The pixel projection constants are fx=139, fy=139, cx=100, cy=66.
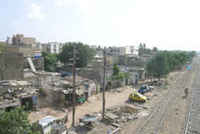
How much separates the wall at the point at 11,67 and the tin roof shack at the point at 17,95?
5.20 metres

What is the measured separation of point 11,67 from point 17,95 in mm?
8592

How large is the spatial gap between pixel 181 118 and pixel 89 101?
10.9m

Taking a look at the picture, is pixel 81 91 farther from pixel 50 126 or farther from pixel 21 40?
pixel 21 40

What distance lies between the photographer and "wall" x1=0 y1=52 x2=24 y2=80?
20.9 meters

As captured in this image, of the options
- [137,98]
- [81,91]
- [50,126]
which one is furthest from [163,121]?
[50,126]

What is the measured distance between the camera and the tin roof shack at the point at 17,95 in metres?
13.7

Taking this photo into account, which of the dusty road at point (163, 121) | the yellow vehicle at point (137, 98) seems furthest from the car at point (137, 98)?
the dusty road at point (163, 121)

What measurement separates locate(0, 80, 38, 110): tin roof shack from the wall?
17.0 ft

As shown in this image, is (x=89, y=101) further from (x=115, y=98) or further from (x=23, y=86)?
(x=23, y=86)

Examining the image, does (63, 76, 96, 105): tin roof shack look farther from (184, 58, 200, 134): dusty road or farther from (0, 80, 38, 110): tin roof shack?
(184, 58, 200, 134): dusty road

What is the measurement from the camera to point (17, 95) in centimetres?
1472

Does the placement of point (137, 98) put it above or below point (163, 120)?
above

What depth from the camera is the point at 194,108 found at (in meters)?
16.8

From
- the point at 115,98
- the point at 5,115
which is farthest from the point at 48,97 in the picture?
the point at 5,115
